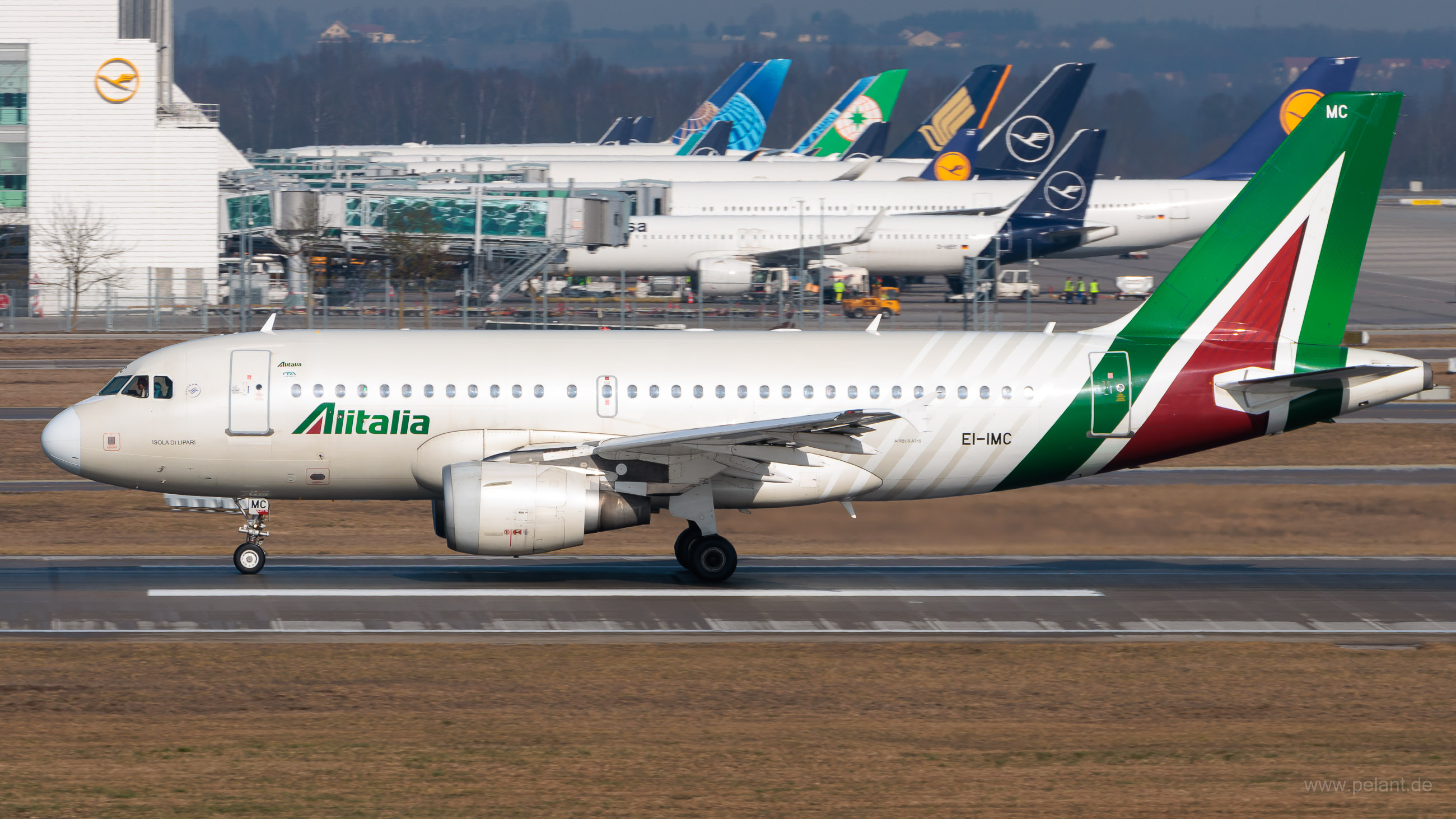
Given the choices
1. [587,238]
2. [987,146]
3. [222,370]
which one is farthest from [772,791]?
[987,146]

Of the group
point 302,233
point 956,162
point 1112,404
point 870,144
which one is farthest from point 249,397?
point 870,144

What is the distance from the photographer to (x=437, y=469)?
2717 centimetres

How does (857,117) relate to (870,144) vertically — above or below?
above

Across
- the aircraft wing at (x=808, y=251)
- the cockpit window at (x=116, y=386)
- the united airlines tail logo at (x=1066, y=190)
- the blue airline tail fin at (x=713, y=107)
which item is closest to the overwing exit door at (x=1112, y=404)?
the cockpit window at (x=116, y=386)

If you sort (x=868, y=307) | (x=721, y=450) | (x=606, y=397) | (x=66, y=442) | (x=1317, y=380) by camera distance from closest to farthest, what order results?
(x=721, y=450)
(x=66, y=442)
(x=1317, y=380)
(x=606, y=397)
(x=868, y=307)

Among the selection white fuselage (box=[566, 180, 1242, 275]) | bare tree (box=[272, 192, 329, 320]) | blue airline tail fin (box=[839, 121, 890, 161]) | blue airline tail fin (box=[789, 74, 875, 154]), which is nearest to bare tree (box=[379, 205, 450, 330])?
bare tree (box=[272, 192, 329, 320])

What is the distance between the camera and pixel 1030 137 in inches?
4112

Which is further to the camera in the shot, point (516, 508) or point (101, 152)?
point (101, 152)

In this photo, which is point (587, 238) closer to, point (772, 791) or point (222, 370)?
point (222, 370)

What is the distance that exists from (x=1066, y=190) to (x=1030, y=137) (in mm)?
18000

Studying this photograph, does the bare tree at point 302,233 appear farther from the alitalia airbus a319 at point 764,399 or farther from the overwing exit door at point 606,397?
the overwing exit door at point 606,397

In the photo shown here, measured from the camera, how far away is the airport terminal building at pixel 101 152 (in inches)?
3536

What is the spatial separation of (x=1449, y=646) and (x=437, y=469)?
17.1 metres

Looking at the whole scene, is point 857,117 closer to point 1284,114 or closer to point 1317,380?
point 1284,114
